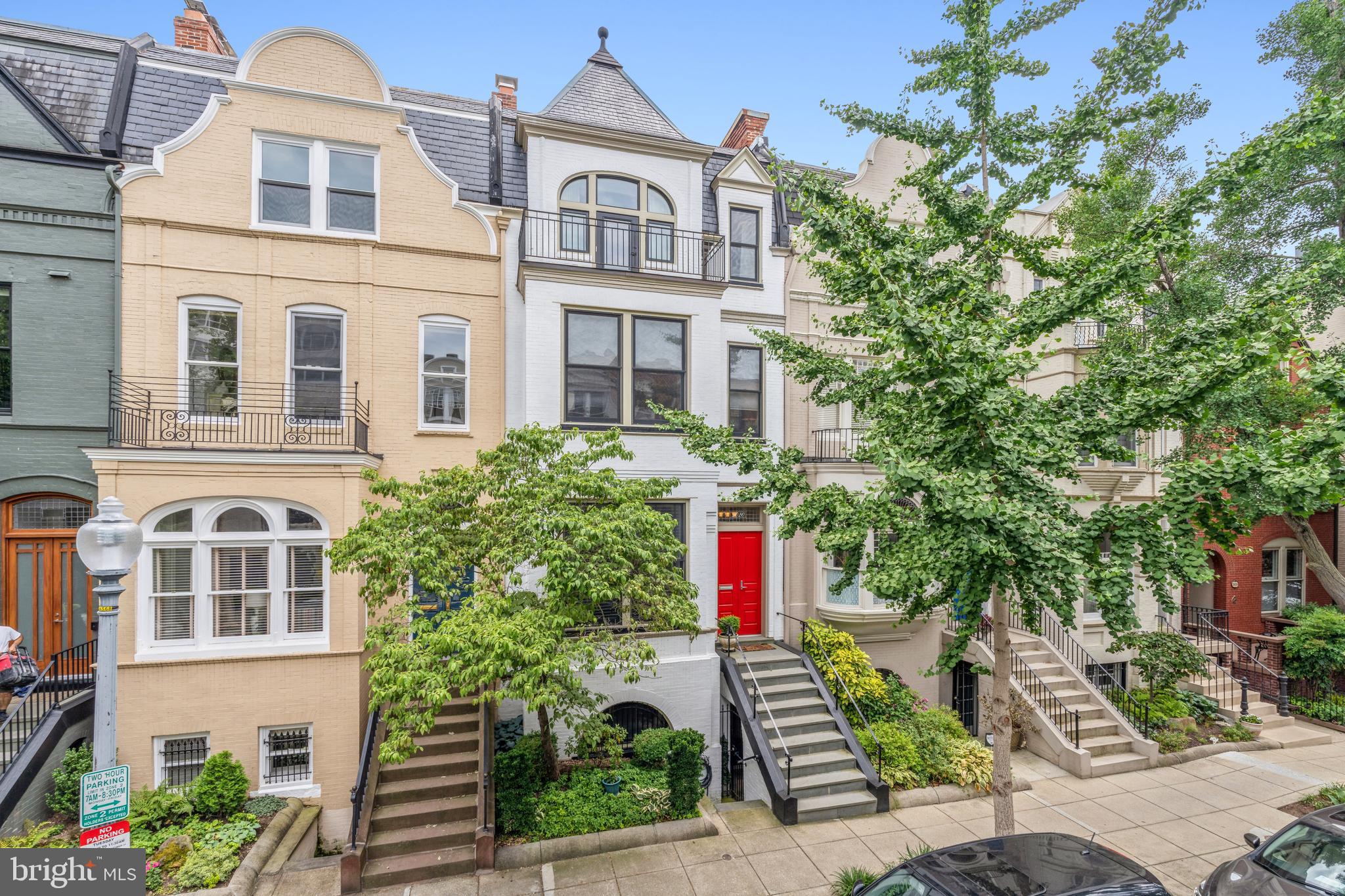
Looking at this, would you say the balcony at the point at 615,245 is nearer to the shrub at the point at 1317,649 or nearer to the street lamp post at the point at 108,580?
the street lamp post at the point at 108,580

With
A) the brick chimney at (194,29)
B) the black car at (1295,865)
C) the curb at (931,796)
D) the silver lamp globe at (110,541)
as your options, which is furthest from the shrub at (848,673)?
the brick chimney at (194,29)

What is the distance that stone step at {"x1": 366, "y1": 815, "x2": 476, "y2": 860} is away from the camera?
813 cm

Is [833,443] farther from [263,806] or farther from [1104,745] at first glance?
[263,806]

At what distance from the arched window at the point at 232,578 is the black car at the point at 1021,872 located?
29.6ft

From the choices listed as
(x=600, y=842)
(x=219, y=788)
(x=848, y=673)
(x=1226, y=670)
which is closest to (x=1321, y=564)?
(x=1226, y=670)

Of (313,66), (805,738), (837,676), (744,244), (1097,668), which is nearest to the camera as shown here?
(805,738)

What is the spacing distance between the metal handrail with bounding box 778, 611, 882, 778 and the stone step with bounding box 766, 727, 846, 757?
540 mm

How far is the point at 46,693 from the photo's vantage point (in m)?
9.36

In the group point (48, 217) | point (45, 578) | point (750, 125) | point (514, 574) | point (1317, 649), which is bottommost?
point (1317, 649)

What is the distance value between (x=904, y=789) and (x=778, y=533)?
530cm

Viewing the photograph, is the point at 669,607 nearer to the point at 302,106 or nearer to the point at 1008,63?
the point at 1008,63

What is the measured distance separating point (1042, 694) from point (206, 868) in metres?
14.3

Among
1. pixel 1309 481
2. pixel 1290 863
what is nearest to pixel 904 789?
pixel 1290 863

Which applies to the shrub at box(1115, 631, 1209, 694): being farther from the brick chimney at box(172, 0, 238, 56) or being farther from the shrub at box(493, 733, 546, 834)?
the brick chimney at box(172, 0, 238, 56)
